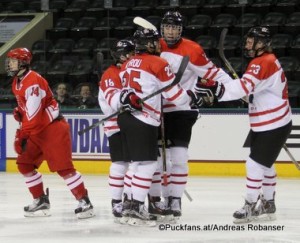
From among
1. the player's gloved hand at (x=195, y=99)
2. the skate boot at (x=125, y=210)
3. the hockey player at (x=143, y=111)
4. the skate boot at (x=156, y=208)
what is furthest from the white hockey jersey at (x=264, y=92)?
the skate boot at (x=125, y=210)

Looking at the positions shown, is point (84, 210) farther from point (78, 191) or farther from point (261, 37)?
point (261, 37)

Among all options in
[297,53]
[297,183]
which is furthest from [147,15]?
[297,183]

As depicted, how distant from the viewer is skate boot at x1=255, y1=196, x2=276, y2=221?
6242 millimetres

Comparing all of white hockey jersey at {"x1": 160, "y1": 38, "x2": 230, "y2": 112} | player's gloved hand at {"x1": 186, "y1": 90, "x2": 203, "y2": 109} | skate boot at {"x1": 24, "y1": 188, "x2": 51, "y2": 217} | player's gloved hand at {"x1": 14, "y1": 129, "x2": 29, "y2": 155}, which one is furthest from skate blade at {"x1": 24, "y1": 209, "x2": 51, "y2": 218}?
player's gloved hand at {"x1": 186, "y1": 90, "x2": 203, "y2": 109}

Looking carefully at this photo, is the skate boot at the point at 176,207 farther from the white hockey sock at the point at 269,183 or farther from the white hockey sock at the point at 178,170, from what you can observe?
the white hockey sock at the point at 269,183

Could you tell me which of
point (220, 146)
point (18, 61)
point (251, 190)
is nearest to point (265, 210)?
point (251, 190)

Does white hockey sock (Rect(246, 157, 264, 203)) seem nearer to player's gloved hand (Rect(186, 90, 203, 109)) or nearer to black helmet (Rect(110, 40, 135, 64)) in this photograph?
player's gloved hand (Rect(186, 90, 203, 109))

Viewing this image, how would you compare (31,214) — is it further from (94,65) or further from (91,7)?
(91,7)

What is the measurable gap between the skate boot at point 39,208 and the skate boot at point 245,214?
1.48 meters

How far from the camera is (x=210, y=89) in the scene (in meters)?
6.16

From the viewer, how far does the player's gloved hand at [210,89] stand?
6074 millimetres

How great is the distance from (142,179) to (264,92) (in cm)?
108

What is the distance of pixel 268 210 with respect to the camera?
249 inches

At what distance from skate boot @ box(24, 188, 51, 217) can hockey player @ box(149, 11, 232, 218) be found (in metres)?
0.87
